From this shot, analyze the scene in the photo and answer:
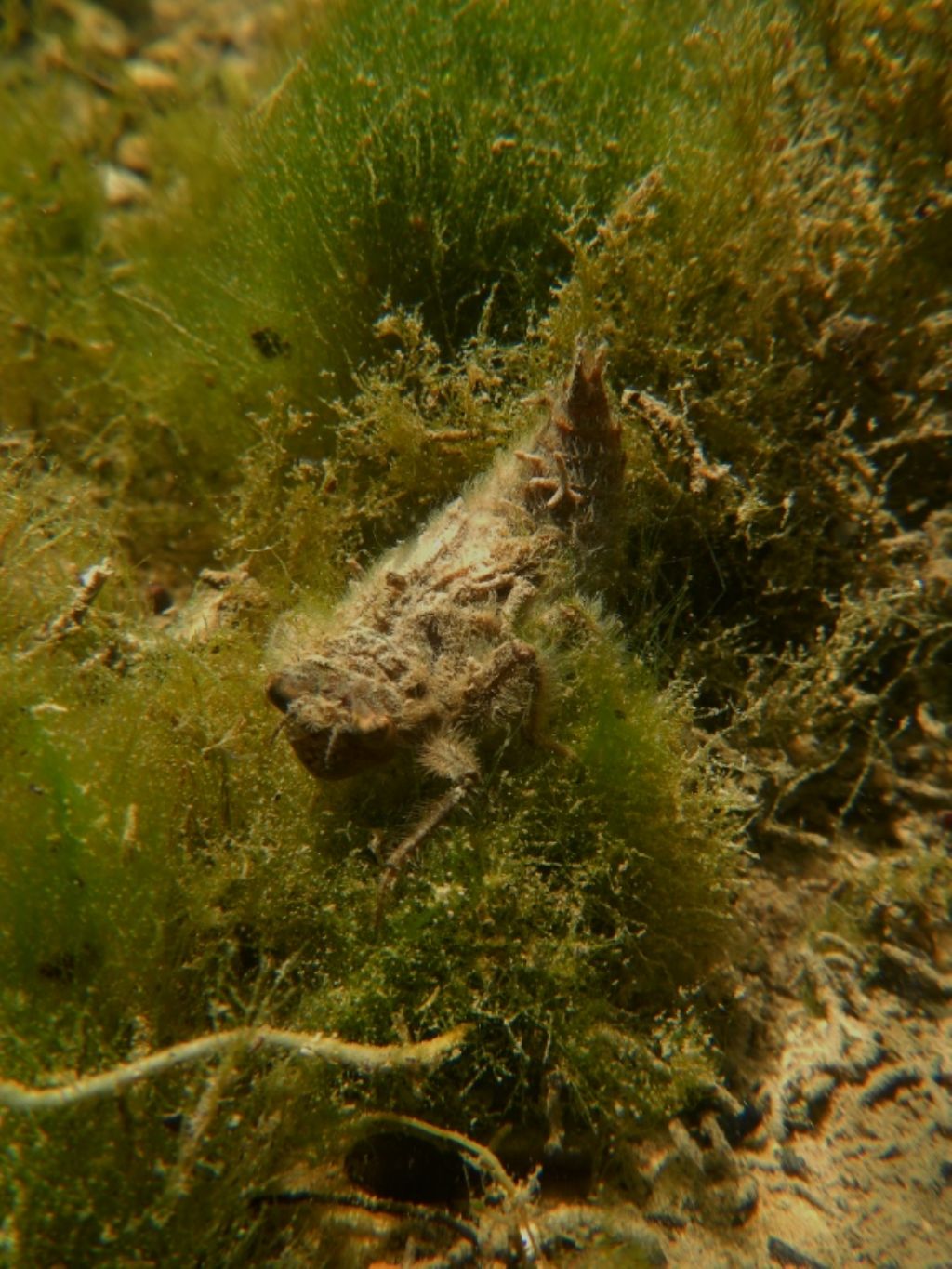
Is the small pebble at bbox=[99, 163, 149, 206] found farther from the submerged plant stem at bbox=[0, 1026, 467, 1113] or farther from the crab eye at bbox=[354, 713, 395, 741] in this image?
the submerged plant stem at bbox=[0, 1026, 467, 1113]

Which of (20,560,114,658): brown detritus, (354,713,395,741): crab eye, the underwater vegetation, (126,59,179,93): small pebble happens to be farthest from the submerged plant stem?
(126,59,179,93): small pebble

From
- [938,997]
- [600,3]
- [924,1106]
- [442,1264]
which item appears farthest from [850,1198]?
[600,3]

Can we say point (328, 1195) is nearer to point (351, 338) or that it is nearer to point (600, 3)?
point (351, 338)

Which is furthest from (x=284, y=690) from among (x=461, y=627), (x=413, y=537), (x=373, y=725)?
(x=413, y=537)

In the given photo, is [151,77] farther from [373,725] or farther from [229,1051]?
[229,1051]

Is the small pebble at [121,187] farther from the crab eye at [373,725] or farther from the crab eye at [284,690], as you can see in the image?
the crab eye at [373,725]
